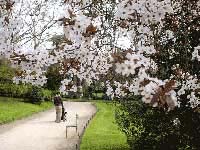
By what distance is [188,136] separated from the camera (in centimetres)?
1068

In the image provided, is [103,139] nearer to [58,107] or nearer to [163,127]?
[163,127]

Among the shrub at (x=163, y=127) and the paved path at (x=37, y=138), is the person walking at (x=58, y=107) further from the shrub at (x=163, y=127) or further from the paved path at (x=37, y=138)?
the shrub at (x=163, y=127)

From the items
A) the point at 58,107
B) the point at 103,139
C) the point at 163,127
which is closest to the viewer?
the point at 163,127

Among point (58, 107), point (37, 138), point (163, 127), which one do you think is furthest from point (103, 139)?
point (58, 107)

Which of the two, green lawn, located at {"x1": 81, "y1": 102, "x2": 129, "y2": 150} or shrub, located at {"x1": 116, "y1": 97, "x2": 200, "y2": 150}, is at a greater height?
shrub, located at {"x1": 116, "y1": 97, "x2": 200, "y2": 150}

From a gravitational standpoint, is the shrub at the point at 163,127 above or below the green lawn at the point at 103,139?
above

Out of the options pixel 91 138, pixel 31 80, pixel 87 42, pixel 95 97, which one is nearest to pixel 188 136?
pixel 31 80

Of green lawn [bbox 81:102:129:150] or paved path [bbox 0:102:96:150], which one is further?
green lawn [bbox 81:102:129:150]

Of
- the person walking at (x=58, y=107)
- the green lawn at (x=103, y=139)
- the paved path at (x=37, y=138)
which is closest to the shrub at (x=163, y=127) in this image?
the green lawn at (x=103, y=139)

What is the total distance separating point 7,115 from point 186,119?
1843 centimetres

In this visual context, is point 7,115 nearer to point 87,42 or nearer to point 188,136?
point 188,136

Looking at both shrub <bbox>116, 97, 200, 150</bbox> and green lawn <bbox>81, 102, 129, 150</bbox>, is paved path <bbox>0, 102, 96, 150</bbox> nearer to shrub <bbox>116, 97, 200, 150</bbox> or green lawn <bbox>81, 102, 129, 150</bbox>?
green lawn <bbox>81, 102, 129, 150</bbox>

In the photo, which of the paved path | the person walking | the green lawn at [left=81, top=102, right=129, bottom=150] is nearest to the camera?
the paved path

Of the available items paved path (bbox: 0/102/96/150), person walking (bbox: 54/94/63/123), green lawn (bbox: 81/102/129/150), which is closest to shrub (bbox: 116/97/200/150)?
green lawn (bbox: 81/102/129/150)
